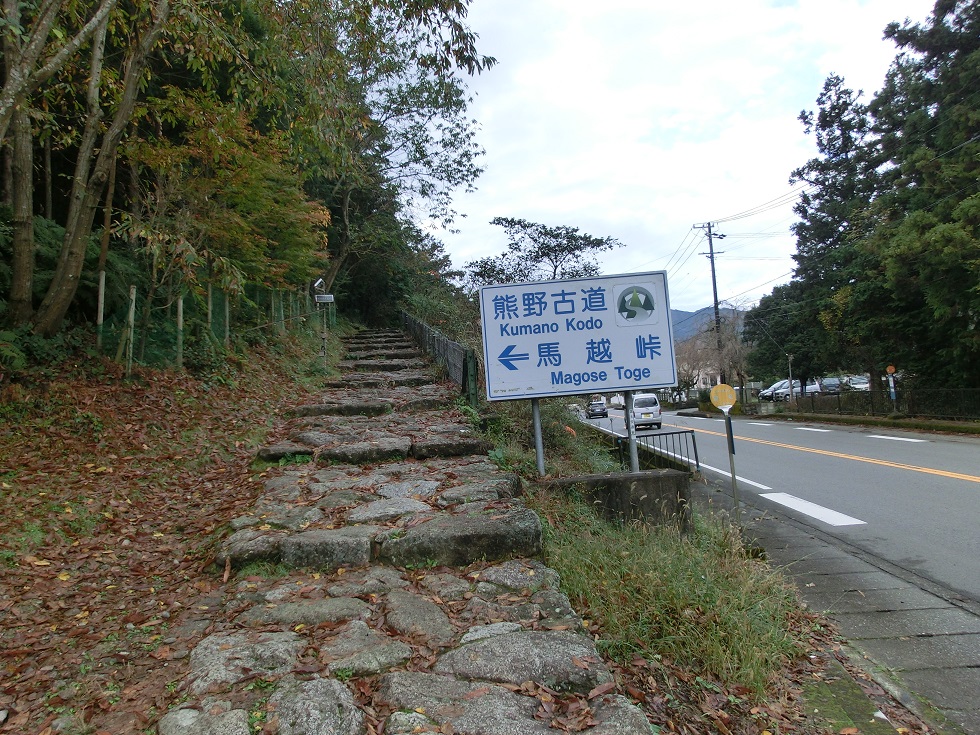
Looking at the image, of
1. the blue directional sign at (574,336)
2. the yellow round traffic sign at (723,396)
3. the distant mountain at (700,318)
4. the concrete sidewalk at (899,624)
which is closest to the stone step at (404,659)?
the concrete sidewalk at (899,624)

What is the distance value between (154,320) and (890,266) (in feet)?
76.2

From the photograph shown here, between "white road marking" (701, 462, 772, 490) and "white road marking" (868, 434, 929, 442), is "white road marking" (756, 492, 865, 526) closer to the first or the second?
"white road marking" (701, 462, 772, 490)

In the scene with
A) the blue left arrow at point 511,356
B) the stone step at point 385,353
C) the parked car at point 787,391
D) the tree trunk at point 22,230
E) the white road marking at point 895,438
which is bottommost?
the white road marking at point 895,438

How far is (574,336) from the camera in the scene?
627cm

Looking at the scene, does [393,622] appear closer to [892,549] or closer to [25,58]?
[25,58]

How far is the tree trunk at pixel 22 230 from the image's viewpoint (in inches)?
262

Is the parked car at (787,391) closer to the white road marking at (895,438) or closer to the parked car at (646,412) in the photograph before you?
the parked car at (646,412)

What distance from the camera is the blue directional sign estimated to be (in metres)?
6.21

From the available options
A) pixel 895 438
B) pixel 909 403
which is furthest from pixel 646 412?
pixel 895 438

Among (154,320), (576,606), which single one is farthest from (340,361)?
(576,606)

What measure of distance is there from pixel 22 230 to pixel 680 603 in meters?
7.57

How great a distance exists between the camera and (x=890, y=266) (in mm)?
21594

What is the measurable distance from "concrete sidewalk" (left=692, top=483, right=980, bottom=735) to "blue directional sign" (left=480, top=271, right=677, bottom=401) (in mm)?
2629

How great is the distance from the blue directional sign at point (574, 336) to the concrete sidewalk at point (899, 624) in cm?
263
